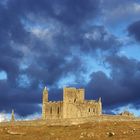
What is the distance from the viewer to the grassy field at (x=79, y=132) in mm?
105500

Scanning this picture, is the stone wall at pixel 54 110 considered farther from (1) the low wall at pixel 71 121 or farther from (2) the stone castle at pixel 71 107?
(1) the low wall at pixel 71 121

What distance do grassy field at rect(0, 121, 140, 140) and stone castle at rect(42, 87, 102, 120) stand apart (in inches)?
947

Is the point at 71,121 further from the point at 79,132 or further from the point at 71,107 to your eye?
the point at 71,107

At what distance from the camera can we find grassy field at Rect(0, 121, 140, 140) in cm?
10550

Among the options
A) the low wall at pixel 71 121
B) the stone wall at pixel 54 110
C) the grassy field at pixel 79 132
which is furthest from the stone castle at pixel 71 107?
the grassy field at pixel 79 132

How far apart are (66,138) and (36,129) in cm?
1292

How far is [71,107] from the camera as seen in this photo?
478 feet

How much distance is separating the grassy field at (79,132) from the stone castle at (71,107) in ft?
78.9

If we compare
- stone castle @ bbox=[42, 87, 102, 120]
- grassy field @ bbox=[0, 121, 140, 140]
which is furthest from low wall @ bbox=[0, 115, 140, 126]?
stone castle @ bbox=[42, 87, 102, 120]

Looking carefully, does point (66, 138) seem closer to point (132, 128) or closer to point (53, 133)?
point (53, 133)

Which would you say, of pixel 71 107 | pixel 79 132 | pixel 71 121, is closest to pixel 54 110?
pixel 71 107

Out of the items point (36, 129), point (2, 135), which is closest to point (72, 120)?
point (36, 129)

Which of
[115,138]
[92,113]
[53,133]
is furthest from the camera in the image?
[92,113]

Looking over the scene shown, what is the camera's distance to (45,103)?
149 metres
